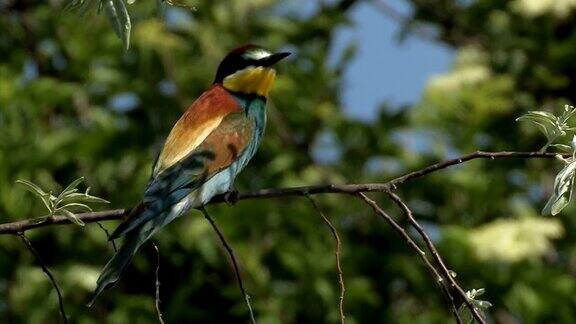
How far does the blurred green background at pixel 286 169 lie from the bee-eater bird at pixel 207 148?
1.49 m

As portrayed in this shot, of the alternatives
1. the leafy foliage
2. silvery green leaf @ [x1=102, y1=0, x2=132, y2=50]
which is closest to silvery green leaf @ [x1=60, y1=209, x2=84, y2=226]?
the leafy foliage

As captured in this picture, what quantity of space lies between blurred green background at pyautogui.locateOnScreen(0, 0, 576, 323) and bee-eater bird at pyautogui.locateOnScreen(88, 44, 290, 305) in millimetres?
1490

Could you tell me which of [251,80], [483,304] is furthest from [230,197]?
[483,304]

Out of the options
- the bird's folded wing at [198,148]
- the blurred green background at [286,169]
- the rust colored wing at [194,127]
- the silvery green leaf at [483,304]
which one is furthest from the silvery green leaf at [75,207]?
the blurred green background at [286,169]

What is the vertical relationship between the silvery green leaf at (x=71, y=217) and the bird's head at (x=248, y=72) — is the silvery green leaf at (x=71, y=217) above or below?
above

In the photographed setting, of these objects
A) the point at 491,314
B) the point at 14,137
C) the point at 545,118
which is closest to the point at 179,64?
the point at 14,137

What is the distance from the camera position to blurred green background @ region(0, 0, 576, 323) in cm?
509

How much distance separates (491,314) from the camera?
533cm

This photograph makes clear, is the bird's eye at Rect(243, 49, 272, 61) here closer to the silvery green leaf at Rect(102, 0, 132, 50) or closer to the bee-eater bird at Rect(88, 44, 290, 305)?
the bee-eater bird at Rect(88, 44, 290, 305)

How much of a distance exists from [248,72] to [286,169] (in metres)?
1.79

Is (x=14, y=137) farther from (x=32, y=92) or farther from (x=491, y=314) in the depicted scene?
(x=491, y=314)

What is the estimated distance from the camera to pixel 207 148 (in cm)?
327

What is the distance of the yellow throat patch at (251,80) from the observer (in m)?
3.66

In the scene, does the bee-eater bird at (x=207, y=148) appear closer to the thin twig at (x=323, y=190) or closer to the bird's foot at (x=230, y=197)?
the bird's foot at (x=230, y=197)
